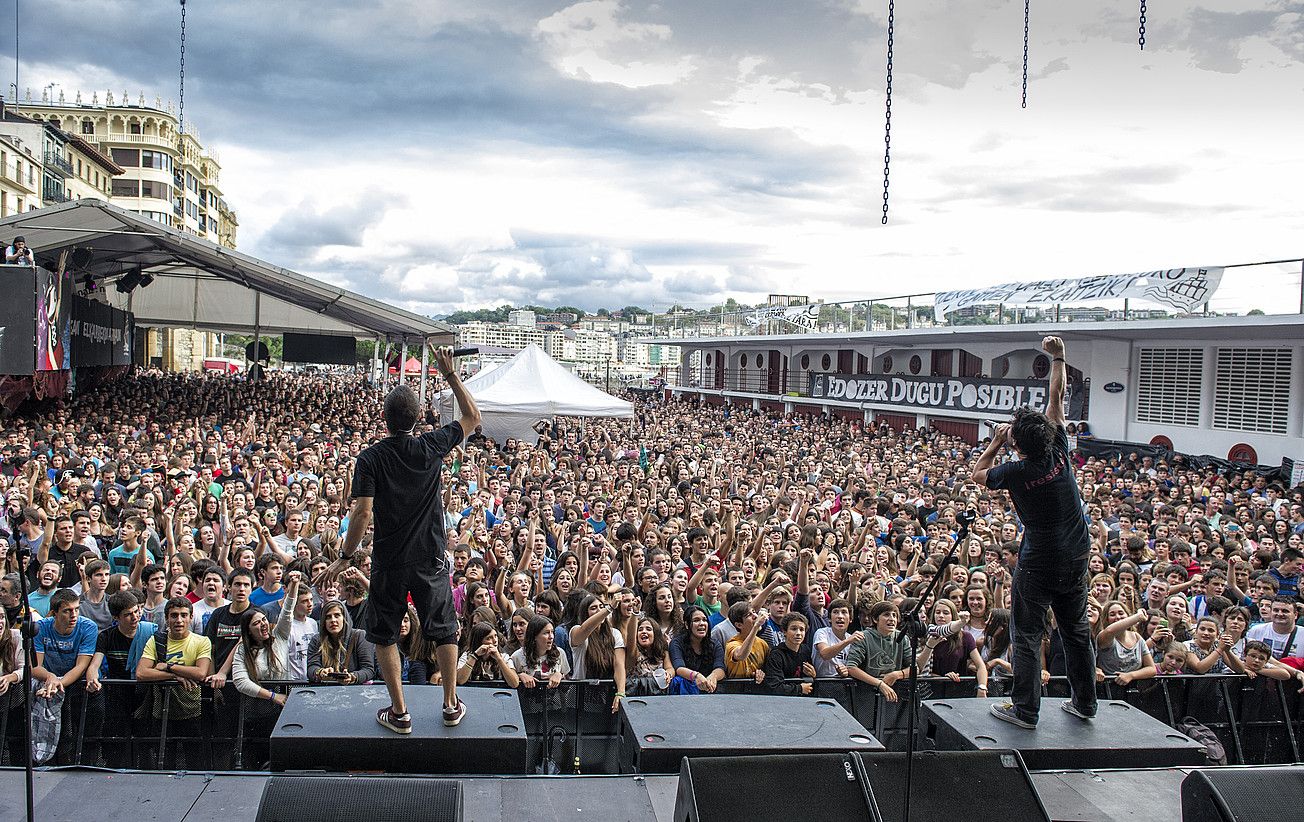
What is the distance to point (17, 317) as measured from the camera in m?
13.1

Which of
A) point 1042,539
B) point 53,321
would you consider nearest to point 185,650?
point 1042,539

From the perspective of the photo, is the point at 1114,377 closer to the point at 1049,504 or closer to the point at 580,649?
the point at 1049,504

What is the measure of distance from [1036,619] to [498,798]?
2.50 m

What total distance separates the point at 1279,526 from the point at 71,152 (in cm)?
5879

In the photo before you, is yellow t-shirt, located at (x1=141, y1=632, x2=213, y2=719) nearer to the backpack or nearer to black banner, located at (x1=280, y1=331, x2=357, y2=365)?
the backpack

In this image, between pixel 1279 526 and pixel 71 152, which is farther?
pixel 71 152

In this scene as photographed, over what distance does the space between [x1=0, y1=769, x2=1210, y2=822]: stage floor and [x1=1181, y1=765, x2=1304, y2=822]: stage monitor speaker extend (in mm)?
400

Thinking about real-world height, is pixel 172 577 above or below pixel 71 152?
below

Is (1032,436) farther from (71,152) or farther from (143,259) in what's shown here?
(71,152)

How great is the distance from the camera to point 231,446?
13.9 m

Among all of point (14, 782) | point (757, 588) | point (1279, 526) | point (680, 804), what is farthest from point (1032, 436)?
point (1279, 526)

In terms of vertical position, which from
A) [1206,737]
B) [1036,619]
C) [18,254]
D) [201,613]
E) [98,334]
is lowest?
[1206,737]

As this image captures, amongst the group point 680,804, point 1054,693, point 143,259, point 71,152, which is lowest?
point 1054,693

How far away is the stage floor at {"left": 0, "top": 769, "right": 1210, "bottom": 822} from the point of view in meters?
3.35
